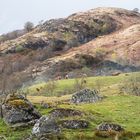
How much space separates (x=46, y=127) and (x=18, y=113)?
594 cm

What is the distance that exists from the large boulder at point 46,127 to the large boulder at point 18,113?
3.97 metres

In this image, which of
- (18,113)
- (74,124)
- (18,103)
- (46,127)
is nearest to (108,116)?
(74,124)

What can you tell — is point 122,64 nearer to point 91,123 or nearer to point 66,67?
point 66,67

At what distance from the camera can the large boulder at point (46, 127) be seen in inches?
1587

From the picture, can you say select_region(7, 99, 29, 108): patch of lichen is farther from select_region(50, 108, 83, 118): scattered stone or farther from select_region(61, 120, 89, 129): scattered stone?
select_region(61, 120, 89, 129): scattered stone

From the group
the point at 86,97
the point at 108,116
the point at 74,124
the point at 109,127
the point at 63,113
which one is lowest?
the point at 108,116

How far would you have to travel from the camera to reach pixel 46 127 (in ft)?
133

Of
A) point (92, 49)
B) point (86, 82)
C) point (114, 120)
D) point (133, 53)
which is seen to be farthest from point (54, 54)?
point (114, 120)

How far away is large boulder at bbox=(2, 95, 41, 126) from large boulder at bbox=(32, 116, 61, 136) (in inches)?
156

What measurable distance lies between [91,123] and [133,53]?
137086 mm

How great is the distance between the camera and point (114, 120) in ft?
156

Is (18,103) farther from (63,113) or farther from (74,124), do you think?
(74,124)

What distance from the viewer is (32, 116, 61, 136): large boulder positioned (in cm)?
4031

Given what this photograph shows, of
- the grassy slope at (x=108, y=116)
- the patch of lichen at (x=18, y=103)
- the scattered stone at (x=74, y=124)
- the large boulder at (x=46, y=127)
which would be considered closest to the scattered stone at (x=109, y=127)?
the grassy slope at (x=108, y=116)
